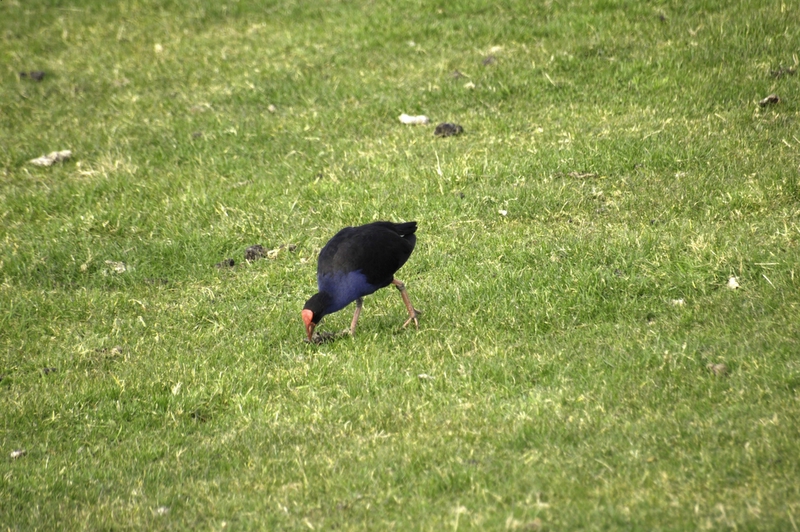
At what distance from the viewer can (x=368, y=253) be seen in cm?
723

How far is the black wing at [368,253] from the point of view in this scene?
720 centimetres

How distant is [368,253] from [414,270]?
52.0 inches

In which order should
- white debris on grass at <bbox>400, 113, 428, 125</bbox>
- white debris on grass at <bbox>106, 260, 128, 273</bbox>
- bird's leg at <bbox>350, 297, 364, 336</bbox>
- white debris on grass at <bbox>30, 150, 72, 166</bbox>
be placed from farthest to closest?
white debris on grass at <bbox>30, 150, 72, 166</bbox> → white debris on grass at <bbox>400, 113, 428, 125</bbox> → white debris on grass at <bbox>106, 260, 128, 273</bbox> → bird's leg at <bbox>350, 297, 364, 336</bbox>

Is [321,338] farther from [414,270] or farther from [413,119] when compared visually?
Answer: [413,119]

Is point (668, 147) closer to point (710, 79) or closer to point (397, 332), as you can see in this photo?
point (710, 79)

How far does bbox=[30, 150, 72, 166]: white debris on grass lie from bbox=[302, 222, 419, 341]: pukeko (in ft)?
19.4

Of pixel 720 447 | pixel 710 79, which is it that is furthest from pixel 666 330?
pixel 710 79

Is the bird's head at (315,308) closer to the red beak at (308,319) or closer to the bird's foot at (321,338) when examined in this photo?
the red beak at (308,319)

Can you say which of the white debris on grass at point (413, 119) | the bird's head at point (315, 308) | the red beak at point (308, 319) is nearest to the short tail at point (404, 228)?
the bird's head at point (315, 308)

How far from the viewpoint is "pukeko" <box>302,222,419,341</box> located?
7145mm

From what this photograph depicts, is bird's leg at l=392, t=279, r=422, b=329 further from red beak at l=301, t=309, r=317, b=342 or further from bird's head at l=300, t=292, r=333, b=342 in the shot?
red beak at l=301, t=309, r=317, b=342

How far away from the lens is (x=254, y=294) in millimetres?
8445

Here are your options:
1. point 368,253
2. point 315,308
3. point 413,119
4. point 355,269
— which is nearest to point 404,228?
point 368,253

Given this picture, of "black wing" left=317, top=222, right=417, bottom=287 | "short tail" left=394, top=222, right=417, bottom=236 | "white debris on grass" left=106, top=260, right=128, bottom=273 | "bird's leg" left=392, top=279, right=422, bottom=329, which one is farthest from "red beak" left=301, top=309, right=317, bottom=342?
"white debris on grass" left=106, top=260, right=128, bottom=273
